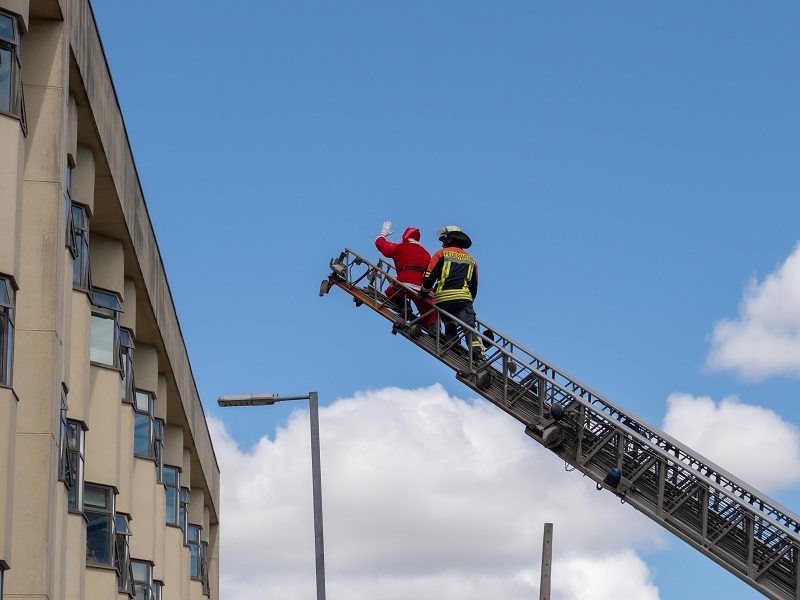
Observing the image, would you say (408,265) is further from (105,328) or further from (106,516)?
(106,516)

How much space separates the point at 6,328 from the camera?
47.8 feet

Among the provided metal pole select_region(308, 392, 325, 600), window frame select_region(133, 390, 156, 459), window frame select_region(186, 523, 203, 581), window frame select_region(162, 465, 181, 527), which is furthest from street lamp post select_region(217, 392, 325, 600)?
window frame select_region(186, 523, 203, 581)

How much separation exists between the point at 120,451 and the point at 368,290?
4.95 m

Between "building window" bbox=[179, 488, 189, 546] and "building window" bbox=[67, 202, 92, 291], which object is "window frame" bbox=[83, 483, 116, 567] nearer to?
"building window" bbox=[67, 202, 92, 291]

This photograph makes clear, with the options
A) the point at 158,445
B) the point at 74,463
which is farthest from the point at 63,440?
the point at 158,445

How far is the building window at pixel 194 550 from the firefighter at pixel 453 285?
13052 millimetres

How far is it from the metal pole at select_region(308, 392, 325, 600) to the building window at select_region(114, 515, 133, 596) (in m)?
2.87

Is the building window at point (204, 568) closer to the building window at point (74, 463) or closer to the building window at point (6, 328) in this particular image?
the building window at point (74, 463)

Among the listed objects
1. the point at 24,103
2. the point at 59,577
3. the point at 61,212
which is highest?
the point at 24,103

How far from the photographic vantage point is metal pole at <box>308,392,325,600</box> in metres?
21.3

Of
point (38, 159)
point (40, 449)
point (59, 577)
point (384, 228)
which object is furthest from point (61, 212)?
point (384, 228)

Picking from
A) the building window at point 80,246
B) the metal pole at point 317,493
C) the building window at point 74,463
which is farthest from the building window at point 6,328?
the metal pole at point 317,493

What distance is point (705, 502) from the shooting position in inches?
802

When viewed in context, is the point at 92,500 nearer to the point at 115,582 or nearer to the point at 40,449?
the point at 115,582
